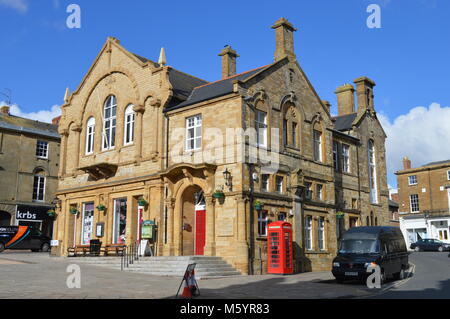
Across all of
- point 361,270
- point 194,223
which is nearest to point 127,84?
point 194,223

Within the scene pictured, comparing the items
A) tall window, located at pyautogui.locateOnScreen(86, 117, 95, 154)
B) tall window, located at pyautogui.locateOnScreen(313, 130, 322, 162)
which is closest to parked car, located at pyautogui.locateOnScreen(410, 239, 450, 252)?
tall window, located at pyautogui.locateOnScreen(313, 130, 322, 162)

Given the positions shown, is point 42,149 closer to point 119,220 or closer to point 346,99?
point 119,220

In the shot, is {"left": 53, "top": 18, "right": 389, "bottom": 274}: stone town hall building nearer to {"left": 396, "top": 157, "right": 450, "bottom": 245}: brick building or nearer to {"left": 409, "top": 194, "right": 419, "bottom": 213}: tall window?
{"left": 396, "top": 157, "right": 450, "bottom": 245}: brick building

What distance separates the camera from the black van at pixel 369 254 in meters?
16.6

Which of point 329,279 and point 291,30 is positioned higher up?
point 291,30

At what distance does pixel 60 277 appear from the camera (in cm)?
1664

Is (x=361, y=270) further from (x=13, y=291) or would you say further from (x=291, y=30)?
(x=291, y=30)

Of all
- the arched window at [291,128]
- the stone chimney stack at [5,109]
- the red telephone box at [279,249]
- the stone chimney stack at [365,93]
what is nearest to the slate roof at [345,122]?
the stone chimney stack at [365,93]

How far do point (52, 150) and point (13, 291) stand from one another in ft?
101

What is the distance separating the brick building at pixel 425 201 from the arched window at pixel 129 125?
119 feet

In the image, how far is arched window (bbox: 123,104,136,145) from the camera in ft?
83.6

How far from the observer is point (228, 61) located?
2842cm

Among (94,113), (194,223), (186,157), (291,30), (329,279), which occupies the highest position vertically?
(291,30)

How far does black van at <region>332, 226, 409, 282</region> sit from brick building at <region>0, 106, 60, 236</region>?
1153 inches
